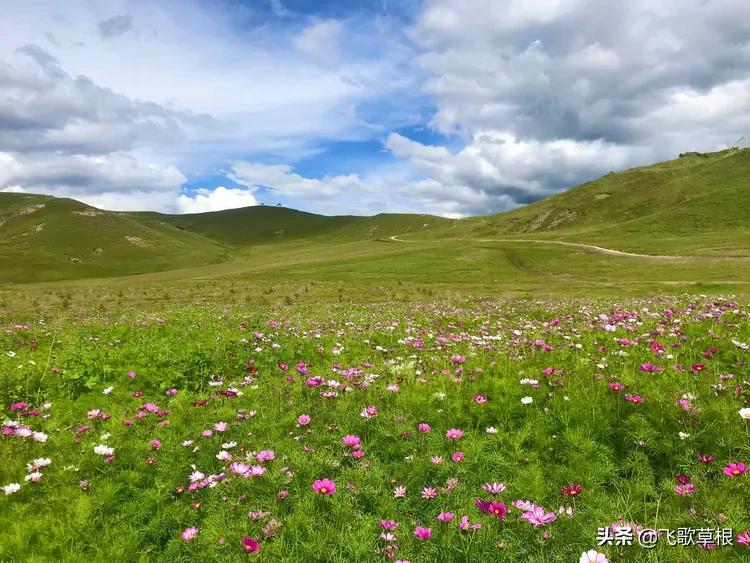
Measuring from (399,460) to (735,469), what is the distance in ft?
11.5

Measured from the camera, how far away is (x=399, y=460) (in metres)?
5.54

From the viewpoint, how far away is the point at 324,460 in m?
5.35

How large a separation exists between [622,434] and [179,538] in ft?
17.7

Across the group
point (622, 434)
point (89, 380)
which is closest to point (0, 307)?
point (89, 380)

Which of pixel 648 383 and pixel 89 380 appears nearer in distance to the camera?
pixel 648 383

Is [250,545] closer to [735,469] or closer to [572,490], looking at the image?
[572,490]

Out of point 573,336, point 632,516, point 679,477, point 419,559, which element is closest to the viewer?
point 419,559

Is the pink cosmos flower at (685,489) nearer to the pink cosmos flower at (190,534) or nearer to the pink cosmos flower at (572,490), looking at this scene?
the pink cosmos flower at (572,490)

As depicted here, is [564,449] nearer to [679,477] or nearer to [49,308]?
[679,477]

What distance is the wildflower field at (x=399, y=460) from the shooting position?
408 centimetres

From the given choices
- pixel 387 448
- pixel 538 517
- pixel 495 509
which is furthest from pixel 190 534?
pixel 538 517

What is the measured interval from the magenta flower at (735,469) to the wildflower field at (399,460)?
2cm

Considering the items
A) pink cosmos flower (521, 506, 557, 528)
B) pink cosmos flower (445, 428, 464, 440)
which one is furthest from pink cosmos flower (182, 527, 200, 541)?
pink cosmos flower (521, 506, 557, 528)

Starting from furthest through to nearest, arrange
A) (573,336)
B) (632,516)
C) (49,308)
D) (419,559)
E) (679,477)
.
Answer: (49,308), (573,336), (679,477), (632,516), (419,559)
